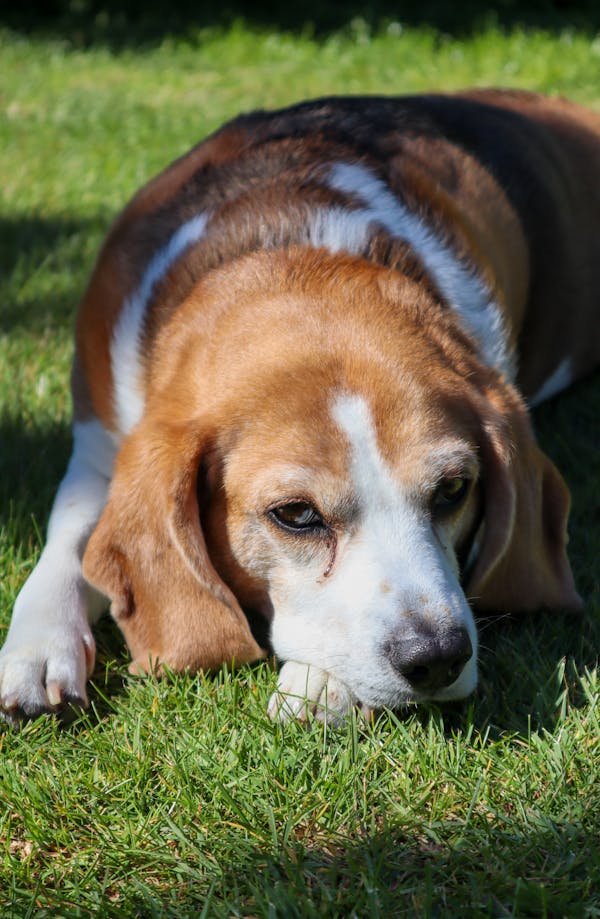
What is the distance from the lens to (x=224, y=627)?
2.84m

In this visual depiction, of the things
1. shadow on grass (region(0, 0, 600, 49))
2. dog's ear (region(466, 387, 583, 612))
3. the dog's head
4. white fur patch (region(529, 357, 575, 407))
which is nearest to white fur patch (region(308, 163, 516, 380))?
the dog's head

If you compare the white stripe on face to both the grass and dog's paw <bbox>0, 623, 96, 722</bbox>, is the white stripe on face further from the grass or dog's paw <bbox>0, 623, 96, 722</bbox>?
dog's paw <bbox>0, 623, 96, 722</bbox>

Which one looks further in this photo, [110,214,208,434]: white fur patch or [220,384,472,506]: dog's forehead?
[110,214,208,434]: white fur patch

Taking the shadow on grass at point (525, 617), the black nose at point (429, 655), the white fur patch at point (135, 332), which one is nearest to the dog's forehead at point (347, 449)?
the black nose at point (429, 655)

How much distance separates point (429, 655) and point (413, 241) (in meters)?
1.35

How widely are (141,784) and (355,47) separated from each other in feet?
29.2

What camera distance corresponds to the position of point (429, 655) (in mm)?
2547

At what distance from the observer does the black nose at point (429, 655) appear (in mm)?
2551

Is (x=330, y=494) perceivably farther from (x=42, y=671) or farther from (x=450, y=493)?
(x=42, y=671)

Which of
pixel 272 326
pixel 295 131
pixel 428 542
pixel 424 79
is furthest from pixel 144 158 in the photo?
pixel 428 542

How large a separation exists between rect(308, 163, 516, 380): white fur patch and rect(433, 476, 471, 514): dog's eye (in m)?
0.60

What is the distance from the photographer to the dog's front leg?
9.43 ft

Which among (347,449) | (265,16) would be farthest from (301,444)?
(265,16)

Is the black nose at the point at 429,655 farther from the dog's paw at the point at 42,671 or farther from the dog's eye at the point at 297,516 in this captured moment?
the dog's paw at the point at 42,671
